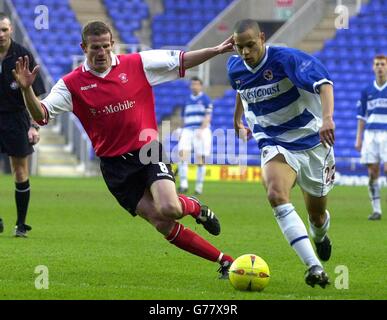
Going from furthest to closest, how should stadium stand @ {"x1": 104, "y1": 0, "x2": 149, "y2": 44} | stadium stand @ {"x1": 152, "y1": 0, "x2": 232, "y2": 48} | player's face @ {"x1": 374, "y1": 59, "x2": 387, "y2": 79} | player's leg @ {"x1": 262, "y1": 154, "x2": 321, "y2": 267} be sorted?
stadium stand @ {"x1": 152, "y1": 0, "x2": 232, "y2": 48}, stadium stand @ {"x1": 104, "y1": 0, "x2": 149, "y2": 44}, player's face @ {"x1": 374, "y1": 59, "x2": 387, "y2": 79}, player's leg @ {"x1": 262, "y1": 154, "x2": 321, "y2": 267}

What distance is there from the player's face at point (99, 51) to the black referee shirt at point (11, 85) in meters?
2.75

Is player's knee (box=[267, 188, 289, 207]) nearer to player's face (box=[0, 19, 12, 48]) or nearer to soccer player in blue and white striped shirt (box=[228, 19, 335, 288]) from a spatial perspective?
soccer player in blue and white striped shirt (box=[228, 19, 335, 288])

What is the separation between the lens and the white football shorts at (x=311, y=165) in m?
7.46

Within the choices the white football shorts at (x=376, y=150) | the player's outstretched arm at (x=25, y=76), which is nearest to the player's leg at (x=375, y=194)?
the white football shorts at (x=376, y=150)

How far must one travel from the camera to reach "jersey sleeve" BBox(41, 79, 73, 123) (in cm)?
750

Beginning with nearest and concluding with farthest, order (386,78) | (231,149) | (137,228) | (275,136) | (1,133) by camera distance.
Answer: (275,136)
(1,133)
(137,228)
(386,78)
(231,149)

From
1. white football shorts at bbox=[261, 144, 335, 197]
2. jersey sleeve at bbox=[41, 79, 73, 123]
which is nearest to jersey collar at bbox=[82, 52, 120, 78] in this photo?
jersey sleeve at bbox=[41, 79, 73, 123]

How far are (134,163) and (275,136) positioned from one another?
1.13 meters

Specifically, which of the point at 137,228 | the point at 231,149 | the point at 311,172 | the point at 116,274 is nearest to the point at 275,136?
the point at 311,172

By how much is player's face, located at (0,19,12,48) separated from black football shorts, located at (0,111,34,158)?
0.76 m

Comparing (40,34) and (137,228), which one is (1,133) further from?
(40,34)

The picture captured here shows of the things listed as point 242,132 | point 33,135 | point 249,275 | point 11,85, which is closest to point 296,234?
point 249,275
